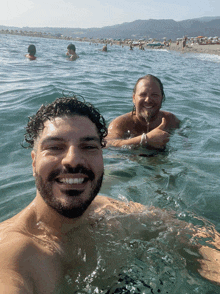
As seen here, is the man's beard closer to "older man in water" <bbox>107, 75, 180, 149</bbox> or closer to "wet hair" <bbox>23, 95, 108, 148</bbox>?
"wet hair" <bbox>23, 95, 108, 148</bbox>

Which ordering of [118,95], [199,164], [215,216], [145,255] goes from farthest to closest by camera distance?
[118,95] → [199,164] → [215,216] → [145,255]

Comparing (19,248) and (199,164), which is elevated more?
(19,248)

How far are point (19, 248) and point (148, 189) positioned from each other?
2.22 meters

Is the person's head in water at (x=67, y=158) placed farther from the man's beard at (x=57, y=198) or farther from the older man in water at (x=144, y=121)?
the older man in water at (x=144, y=121)

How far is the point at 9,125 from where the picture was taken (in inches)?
225

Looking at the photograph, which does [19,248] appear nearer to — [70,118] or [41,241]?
[41,241]

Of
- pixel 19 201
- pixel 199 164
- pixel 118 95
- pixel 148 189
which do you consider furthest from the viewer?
pixel 118 95

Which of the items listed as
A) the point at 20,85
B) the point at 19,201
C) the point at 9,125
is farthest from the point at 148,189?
the point at 20,85

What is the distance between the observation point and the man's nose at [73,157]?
1.85 metres

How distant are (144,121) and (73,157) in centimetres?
358

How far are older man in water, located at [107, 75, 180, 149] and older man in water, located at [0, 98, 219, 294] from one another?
2.18 meters

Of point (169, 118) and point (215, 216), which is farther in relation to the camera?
point (169, 118)

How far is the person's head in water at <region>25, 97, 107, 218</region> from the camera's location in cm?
184

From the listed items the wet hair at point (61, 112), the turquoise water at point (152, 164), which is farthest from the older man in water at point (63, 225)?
the turquoise water at point (152, 164)
